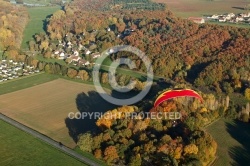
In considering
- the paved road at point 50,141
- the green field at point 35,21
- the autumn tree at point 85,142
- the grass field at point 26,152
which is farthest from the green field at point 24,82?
the autumn tree at point 85,142

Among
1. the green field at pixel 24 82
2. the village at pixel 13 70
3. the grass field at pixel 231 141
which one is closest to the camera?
the grass field at pixel 231 141

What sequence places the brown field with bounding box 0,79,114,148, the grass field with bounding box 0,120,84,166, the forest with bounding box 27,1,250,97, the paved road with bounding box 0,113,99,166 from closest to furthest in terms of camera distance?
the paved road with bounding box 0,113,99,166 → the grass field with bounding box 0,120,84,166 → the brown field with bounding box 0,79,114,148 → the forest with bounding box 27,1,250,97

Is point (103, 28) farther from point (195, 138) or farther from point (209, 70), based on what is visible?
point (195, 138)

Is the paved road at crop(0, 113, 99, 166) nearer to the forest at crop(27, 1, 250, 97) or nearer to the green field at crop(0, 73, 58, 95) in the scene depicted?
the green field at crop(0, 73, 58, 95)

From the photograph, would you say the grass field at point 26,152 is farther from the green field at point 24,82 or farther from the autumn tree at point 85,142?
the green field at point 24,82

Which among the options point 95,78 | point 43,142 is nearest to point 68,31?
point 95,78

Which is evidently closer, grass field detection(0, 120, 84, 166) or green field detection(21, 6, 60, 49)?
grass field detection(0, 120, 84, 166)

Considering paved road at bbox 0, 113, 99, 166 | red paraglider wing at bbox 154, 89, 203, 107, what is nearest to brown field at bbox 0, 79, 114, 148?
paved road at bbox 0, 113, 99, 166
